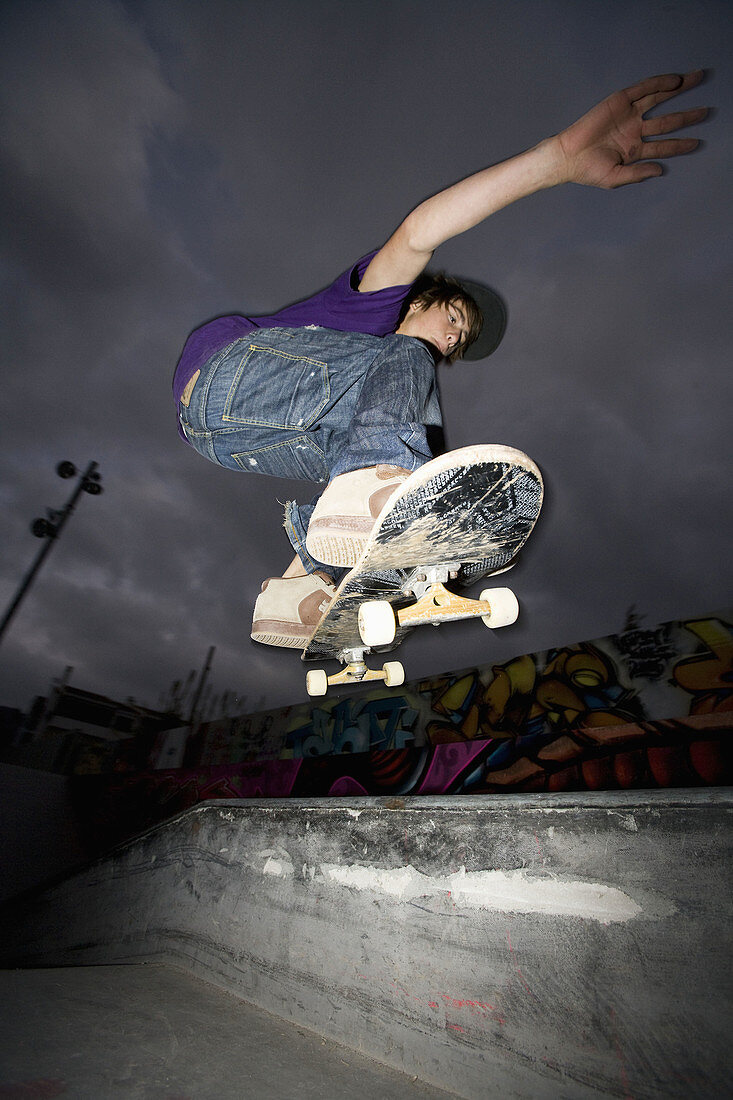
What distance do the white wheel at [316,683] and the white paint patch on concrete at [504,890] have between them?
106 centimetres

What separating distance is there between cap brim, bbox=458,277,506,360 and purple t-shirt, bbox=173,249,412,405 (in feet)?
2.41

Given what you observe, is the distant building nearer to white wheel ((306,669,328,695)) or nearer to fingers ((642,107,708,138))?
white wheel ((306,669,328,695))

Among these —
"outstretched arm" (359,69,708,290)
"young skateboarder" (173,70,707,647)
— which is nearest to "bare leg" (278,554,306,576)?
"young skateboarder" (173,70,707,647)

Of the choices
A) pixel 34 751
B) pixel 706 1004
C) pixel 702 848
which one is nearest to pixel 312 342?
pixel 702 848

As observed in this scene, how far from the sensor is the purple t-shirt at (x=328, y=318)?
1814 mm

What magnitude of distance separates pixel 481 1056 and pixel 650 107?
9.74 feet

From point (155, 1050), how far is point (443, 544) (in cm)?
178

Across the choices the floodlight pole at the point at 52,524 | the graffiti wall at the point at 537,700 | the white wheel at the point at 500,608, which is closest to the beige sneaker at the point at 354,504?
the white wheel at the point at 500,608

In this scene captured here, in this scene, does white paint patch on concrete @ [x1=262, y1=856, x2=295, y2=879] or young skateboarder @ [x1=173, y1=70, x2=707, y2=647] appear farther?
white paint patch on concrete @ [x1=262, y1=856, x2=295, y2=879]

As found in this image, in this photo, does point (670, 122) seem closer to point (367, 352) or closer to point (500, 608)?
point (367, 352)

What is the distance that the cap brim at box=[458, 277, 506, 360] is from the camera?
2.37m

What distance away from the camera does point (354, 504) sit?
1618 mm

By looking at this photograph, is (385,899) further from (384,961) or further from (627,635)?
(627,635)

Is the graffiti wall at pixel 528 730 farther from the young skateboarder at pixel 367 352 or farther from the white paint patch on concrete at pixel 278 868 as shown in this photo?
the young skateboarder at pixel 367 352
